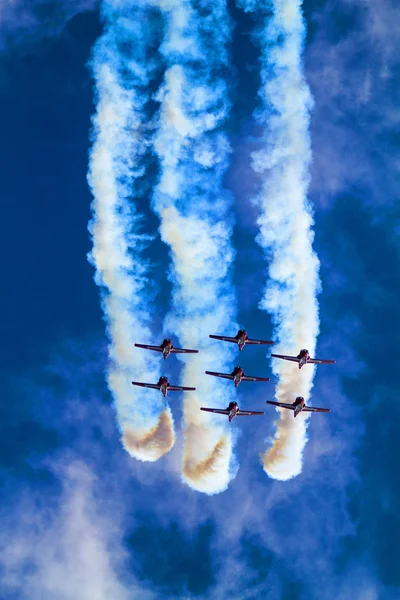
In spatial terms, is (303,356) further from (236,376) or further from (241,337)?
(236,376)

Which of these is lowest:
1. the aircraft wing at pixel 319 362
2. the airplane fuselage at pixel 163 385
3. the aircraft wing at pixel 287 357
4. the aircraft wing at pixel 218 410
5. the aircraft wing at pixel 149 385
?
the aircraft wing at pixel 218 410

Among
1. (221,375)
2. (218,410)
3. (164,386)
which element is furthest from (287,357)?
(164,386)

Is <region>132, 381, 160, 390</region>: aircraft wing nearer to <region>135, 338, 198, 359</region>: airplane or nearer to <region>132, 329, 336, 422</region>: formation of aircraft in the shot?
<region>132, 329, 336, 422</region>: formation of aircraft

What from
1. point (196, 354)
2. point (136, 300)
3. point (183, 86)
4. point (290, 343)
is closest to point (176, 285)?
point (136, 300)

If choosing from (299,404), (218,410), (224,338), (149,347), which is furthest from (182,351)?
(299,404)

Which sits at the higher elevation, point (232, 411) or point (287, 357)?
point (287, 357)

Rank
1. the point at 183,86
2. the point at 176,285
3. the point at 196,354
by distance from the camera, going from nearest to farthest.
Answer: the point at 183,86
the point at 176,285
the point at 196,354

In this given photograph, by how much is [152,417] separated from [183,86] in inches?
1293

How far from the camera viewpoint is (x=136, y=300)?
63.2 m

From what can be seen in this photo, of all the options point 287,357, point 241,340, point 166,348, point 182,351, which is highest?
point 241,340

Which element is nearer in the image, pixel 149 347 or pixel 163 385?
pixel 149 347

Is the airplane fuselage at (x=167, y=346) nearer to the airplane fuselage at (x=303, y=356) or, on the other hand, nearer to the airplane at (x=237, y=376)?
the airplane at (x=237, y=376)

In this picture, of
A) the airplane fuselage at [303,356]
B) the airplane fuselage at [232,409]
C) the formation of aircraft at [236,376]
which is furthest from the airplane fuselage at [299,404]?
the airplane fuselage at [232,409]

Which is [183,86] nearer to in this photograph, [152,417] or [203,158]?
[203,158]
